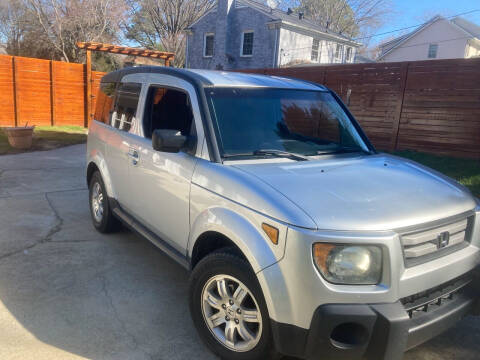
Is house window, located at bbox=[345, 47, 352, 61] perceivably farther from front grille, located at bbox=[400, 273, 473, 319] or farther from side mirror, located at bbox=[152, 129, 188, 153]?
front grille, located at bbox=[400, 273, 473, 319]

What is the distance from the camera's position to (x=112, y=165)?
464cm

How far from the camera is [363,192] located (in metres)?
2.54

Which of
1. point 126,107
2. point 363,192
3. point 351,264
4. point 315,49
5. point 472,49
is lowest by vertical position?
point 351,264

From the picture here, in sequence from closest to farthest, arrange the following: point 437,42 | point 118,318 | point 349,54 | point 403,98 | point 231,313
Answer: point 231,313 < point 118,318 < point 403,98 < point 349,54 < point 437,42

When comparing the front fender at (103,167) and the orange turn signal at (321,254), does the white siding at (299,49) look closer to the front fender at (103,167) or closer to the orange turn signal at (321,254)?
the front fender at (103,167)

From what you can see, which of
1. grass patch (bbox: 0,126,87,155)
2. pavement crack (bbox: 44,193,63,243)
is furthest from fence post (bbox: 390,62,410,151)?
grass patch (bbox: 0,126,87,155)

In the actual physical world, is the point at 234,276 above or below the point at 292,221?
below

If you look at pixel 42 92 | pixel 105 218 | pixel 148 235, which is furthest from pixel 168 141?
pixel 42 92

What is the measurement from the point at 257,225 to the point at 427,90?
895cm

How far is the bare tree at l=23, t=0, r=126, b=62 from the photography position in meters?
27.4

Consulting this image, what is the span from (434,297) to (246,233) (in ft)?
3.99

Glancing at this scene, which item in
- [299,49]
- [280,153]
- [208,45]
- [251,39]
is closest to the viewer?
[280,153]

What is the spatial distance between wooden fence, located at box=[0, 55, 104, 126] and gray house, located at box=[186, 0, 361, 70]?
11923 millimetres

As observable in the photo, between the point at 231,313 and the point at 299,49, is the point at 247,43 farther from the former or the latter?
the point at 231,313
